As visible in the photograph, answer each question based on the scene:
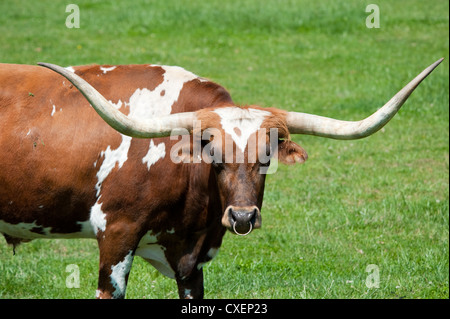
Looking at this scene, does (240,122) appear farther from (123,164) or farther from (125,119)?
(123,164)

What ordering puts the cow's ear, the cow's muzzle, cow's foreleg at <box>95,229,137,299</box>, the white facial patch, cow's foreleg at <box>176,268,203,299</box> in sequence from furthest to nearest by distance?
cow's foreleg at <box>176,268,203,299</box> < cow's foreleg at <box>95,229,137,299</box> < the cow's ear < the white facial patch < the cow's muzzle

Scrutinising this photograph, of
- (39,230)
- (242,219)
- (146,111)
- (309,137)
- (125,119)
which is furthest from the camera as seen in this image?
(309,137)

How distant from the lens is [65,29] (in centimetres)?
1834

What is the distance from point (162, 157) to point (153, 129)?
0.48 m

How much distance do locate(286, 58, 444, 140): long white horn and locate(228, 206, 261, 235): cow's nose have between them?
2.72 feet

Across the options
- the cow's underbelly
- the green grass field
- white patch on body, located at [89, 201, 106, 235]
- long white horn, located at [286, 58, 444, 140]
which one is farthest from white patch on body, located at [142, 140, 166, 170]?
the green grass field

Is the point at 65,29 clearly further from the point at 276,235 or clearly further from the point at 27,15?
the point at 276,235

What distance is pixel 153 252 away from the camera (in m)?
5.88

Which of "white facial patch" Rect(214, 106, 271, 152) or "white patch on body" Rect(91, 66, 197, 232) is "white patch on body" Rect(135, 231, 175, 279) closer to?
"white patch on body" Rect(91, 66, 197, 232)

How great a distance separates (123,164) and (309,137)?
22.9 feet

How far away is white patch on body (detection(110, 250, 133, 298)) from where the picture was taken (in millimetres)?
5573

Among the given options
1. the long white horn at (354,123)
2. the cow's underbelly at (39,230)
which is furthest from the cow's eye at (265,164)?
the cow's underbelly at (39,230)

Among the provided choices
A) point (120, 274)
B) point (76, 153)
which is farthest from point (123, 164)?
point (120, 274)

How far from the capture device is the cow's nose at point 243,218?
4777 mm
